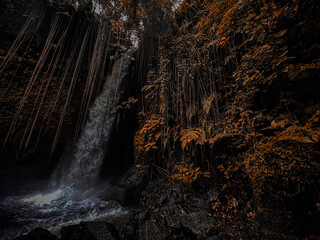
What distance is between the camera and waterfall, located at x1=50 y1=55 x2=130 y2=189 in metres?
3.91

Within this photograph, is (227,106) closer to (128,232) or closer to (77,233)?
(128,232)

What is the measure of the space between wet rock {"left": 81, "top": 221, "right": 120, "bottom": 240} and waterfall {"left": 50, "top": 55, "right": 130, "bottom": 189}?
2260 mm

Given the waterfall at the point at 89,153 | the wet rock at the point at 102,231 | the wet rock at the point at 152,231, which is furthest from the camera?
the waterfall at the point at 89,153

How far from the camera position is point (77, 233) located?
1.82 m

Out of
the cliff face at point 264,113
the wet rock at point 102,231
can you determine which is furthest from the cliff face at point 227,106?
the wet rock at point 102,231

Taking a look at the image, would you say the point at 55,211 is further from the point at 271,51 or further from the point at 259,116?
the point at 271,51

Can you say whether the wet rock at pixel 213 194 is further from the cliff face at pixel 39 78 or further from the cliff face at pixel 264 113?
the cliff face at pixel 39 78

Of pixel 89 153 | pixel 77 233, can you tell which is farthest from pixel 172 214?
pixel 89 153

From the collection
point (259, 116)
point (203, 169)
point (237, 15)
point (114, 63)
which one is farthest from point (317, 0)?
point (114, 63)

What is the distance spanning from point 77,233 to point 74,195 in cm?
226

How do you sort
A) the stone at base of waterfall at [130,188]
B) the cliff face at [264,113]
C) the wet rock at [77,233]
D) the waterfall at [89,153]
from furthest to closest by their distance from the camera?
the waterfall at [89,153] < the stone at base of waterfall at [130,188] < the wet rock at [77,233] < the cliff face at [264,113]

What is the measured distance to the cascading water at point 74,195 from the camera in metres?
2.43

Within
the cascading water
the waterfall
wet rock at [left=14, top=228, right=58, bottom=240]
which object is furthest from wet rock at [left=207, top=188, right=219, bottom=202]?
the waterfall

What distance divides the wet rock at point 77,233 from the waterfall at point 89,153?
2256mm
